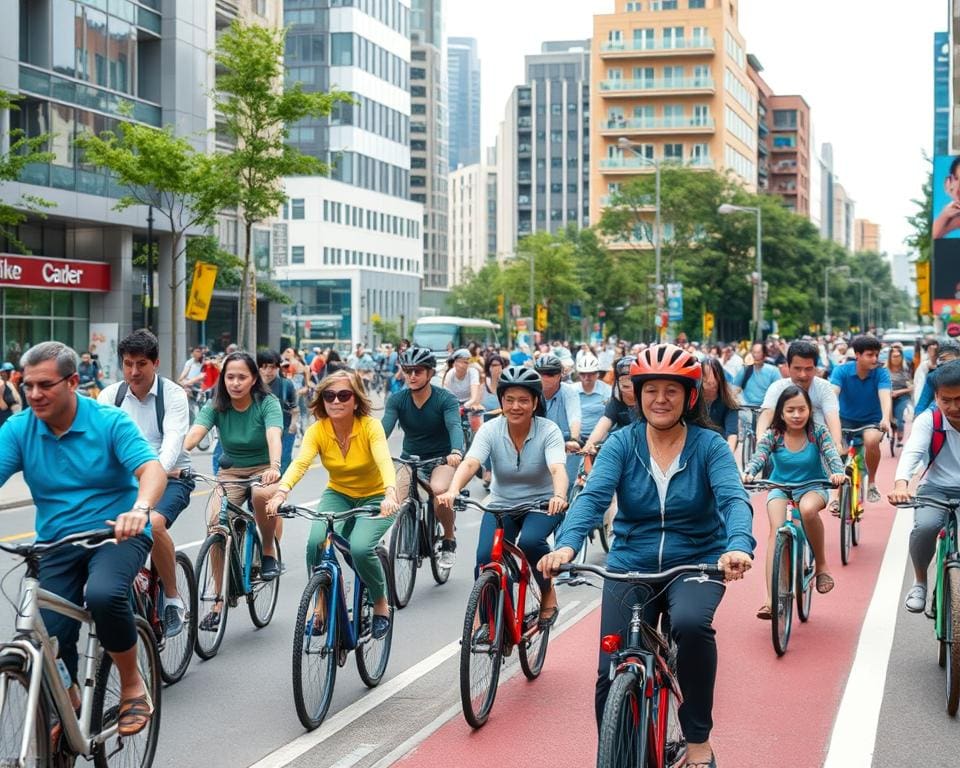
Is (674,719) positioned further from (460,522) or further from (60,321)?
(60,321)

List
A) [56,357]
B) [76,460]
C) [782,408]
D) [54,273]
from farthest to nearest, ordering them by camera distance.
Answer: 1. [54,273]
2. [782,408]
3. [76,460]
4. [56,357]

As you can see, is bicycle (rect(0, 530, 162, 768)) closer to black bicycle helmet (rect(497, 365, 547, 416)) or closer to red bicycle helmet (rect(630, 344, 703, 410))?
red bicycle helmet (rect(630, 344, 703, 410))

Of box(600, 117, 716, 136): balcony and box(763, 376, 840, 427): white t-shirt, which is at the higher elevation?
box(600, 117, 716, 136): balcony

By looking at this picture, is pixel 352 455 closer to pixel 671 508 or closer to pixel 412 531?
pixel 412 531

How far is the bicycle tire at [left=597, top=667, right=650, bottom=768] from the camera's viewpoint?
441cm

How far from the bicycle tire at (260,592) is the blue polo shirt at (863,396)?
6086 mm

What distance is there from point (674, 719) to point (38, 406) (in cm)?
263

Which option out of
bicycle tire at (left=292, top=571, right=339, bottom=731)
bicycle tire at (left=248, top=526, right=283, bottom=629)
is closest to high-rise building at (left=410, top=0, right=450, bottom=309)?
bicycle tire at (left=248, top=526, right=283, bottom=629)

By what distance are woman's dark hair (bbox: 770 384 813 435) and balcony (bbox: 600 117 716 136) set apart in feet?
334

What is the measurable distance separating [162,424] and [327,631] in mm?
1658

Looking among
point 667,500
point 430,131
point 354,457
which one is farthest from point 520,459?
point 430,131

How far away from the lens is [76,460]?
5480 mm

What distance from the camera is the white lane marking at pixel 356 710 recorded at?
620cm

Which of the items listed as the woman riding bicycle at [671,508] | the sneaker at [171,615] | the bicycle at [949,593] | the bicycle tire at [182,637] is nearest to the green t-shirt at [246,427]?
the bicycle tire at [182,637]
